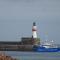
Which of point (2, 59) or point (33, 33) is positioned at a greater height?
point (33, 33)

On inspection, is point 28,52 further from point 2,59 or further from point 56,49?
point 2,59

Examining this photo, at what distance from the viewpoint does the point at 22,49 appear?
380ft

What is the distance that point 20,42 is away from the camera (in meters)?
116

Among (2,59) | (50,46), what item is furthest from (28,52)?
(2,59)

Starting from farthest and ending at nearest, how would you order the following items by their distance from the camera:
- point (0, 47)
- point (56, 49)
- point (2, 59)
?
point (56, 49) < point (0, 47) < point (2, 59)

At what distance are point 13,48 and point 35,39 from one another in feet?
31.0

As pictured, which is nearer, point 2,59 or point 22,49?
point 2,59

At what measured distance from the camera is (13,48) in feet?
366

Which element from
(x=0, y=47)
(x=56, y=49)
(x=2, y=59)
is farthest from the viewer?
(x=56, y=49)

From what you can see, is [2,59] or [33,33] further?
[33,33]

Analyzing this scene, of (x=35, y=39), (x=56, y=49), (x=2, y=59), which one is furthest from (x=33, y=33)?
(x=2, y=59)

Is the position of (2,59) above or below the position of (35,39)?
below

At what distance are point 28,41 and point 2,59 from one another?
8263cm

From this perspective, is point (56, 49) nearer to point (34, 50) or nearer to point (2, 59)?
point (34, 50)
